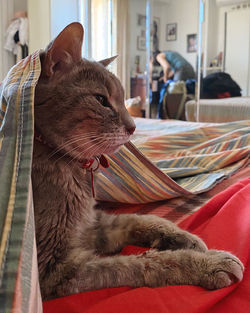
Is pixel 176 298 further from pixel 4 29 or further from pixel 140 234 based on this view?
pixel 4 29

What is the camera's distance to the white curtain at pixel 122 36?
14.8 feet

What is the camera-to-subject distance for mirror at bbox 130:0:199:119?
15.1 feet

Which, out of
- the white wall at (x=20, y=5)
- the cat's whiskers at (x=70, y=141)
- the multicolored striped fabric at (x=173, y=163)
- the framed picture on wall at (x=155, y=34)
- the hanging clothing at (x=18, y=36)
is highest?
the white wall at (x=20, y=5)

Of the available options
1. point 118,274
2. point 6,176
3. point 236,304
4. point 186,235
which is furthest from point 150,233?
point 6,176

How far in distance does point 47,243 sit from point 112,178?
39 cm

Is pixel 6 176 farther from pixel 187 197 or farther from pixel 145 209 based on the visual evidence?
pixel 187 197

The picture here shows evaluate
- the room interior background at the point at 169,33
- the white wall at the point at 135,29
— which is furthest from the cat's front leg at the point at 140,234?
the white wall at the point at 135,29

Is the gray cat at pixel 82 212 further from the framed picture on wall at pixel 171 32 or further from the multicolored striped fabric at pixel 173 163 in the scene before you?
A: the framed picture on wall at pixel 171 32

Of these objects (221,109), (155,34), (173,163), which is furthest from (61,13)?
(173,163)

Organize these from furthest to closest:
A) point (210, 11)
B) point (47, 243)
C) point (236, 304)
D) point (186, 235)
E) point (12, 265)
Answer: point (210, 11) < point (186, 235) < point (47, 243) < point (236, 304) < point (12, 265)

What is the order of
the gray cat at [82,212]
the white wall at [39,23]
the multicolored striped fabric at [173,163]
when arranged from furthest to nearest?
the white wall at [39,23]
the multicolored striped fabric at [173,163]
the gray cat at [82,212]

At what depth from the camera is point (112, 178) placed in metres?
1.04

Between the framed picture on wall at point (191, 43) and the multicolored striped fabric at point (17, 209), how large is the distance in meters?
4.35

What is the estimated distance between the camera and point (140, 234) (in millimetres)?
844
